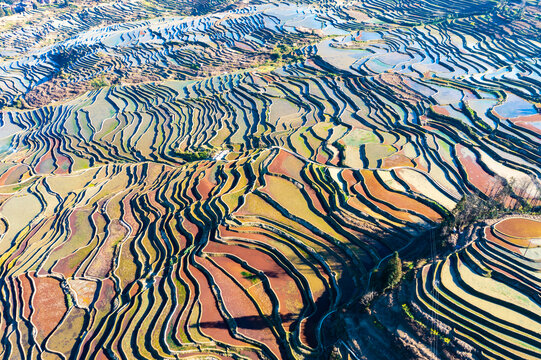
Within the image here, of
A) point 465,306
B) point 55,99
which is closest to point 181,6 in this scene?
point 55,99

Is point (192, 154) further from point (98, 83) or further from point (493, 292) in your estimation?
point (98, 83)

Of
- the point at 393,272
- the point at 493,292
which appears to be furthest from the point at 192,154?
the point at 493,292

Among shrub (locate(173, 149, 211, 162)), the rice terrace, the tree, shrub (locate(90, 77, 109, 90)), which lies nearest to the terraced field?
the rice terrace

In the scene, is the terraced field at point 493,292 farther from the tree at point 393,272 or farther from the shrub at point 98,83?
the shrub at point 98,83

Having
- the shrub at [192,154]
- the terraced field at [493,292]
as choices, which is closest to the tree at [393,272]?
the terraced field at [493,292]

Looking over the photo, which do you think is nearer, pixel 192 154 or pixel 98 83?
pixel 192 154
